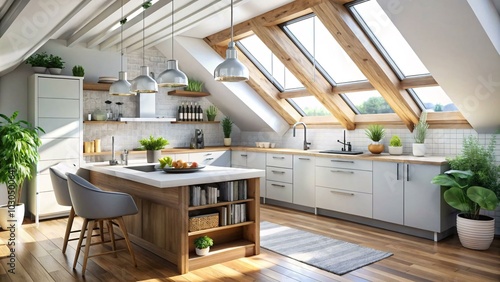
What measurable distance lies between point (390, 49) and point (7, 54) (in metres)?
4.54

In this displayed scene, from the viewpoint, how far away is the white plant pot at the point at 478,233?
4.43 meters

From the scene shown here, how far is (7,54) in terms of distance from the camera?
455 centimetres

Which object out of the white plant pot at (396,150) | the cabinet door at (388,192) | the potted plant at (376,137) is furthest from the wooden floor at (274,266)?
the potted plant at (376,137)

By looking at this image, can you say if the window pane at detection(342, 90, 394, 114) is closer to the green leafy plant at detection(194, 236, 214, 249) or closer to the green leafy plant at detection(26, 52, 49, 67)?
the green leafy plant at detection(194, 236, 214, 249)

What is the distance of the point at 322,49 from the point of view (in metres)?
6.07

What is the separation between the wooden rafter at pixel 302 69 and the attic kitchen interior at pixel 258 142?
1.2 inches

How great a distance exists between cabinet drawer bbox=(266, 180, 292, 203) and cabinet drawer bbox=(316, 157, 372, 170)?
0.82m

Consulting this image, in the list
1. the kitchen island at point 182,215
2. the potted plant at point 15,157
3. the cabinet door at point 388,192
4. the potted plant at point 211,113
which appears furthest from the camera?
the potted plant at point 211,113

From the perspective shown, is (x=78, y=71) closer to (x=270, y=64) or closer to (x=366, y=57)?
(x=270, y=64)

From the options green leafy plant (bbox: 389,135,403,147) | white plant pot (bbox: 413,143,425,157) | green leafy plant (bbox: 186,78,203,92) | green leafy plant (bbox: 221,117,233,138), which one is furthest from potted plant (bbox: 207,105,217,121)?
white plant pot (bbox: 413,143,425,157)

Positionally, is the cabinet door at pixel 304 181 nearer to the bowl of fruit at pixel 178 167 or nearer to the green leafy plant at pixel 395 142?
the green leafy plant at pixel 395 142

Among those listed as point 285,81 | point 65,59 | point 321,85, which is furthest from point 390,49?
point 65,59

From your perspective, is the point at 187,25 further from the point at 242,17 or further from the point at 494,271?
the point at 494,271

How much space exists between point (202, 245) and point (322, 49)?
351 centimetres
